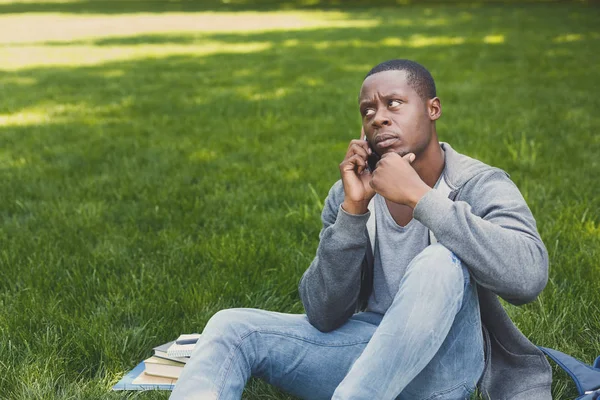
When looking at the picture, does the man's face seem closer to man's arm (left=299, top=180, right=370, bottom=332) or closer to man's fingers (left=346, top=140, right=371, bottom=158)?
man's fingers (left=346, top=140, right=371, bottom=158)

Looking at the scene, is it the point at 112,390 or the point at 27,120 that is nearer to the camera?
the point at 112,390

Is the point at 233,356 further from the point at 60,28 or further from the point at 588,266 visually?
the point at 60,28

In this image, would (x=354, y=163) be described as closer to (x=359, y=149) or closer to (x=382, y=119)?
(x=359, y=149)

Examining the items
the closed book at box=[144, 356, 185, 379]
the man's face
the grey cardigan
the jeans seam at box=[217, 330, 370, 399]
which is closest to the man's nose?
the man's face

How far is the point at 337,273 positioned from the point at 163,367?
794 millimetres

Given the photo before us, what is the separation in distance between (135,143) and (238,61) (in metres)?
5.71

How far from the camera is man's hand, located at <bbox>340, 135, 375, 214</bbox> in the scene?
8.46 feet

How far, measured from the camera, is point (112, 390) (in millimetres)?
2787

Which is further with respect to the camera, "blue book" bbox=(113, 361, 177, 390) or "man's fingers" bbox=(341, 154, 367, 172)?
"blue book" bbox=(113, 361, 177, 390)

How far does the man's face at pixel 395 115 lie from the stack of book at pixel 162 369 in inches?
42.0

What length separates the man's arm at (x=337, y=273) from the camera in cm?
258

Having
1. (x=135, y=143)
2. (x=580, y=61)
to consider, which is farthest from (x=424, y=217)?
(x=580, y=61)

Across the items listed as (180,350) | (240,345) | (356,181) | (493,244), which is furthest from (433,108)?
(180,350)

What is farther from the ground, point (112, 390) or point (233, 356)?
point (233, 356)
